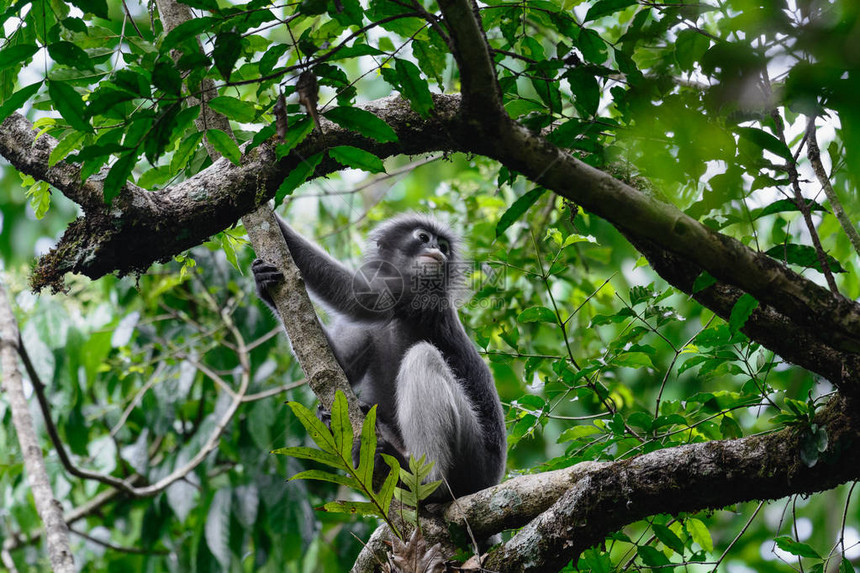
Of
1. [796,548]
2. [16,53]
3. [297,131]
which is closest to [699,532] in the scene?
[796,548]

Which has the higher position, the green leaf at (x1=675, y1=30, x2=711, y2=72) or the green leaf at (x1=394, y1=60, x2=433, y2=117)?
the green leaf at (x1=394, y1=60, x2=433, y2=117)

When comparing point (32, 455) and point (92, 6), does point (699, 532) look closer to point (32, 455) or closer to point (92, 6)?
point (92, 6)

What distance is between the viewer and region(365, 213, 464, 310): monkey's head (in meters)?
5.09

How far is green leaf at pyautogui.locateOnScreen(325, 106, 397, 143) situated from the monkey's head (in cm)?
289

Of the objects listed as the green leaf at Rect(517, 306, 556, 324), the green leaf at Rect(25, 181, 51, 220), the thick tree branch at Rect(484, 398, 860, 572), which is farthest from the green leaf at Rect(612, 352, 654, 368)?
the green leaf at Rect(25, 181, 51, 220)

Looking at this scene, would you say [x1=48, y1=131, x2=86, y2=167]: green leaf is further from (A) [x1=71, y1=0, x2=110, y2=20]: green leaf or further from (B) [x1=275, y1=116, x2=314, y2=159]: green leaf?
(B) [x1=275, y1=116, x2=314, y2=159]: green leaf

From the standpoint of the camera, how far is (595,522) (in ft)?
8.96

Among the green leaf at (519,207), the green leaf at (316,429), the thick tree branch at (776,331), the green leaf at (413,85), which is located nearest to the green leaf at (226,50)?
the green leaf at (413,85)

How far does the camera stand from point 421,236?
5523 mm

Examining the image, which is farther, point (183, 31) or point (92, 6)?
point (92, 6)

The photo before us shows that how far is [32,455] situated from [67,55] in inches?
132

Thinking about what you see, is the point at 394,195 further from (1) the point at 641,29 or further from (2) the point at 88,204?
(1) the point at 641,29

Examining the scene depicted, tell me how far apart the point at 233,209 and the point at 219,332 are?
3544mm

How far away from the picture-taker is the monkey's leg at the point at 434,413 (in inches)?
163
